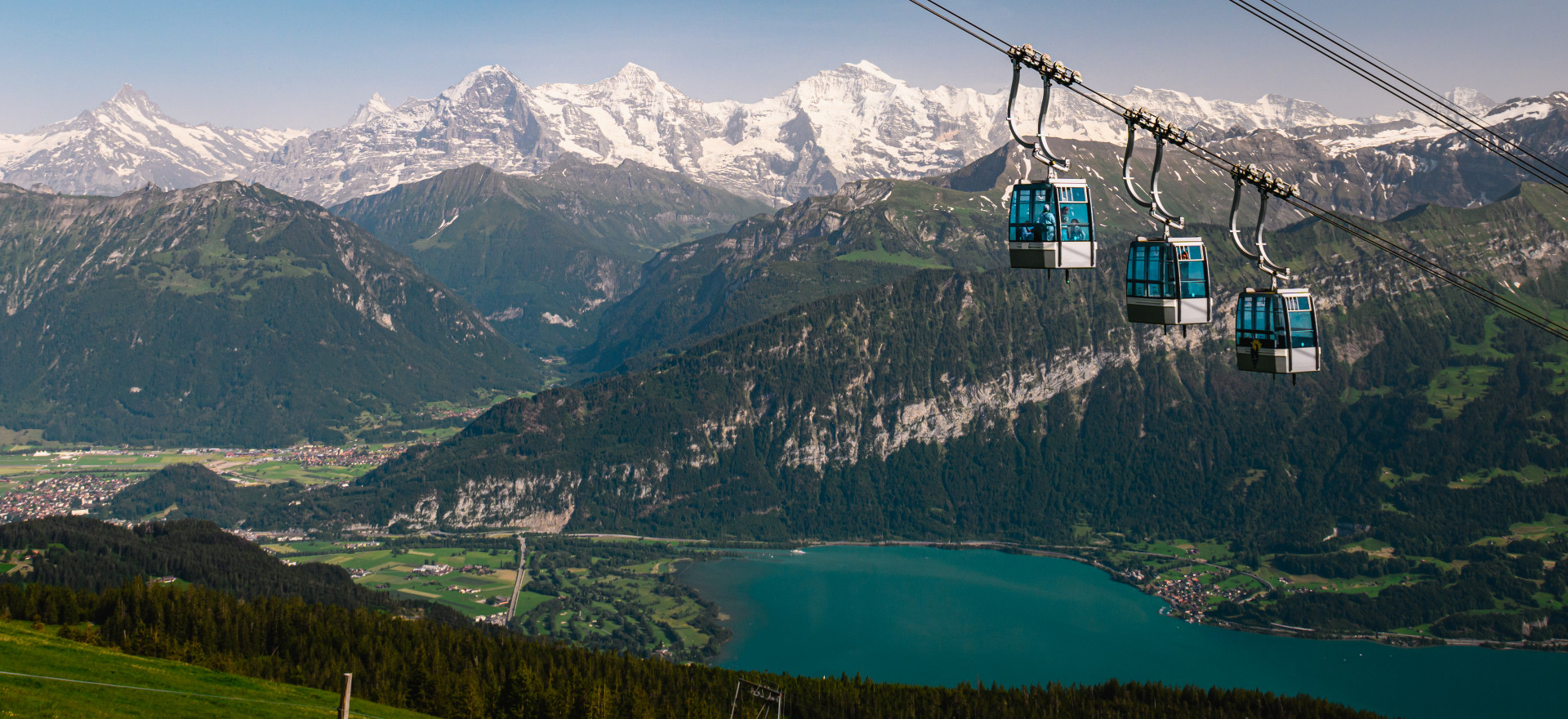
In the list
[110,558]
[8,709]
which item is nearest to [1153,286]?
Answer: [8,709]

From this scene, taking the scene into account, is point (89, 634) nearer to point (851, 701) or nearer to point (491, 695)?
point (491, 695)

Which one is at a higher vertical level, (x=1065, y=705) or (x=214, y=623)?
(x=214, y=623)

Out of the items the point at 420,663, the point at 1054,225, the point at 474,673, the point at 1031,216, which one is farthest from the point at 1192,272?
the point at 474,673

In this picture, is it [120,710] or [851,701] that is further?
[851,701]

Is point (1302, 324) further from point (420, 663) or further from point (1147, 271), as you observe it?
point (420, 663)

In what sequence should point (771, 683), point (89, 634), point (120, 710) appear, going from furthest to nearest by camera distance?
point (771, 683) → point (89, 634) → point (120, 710)

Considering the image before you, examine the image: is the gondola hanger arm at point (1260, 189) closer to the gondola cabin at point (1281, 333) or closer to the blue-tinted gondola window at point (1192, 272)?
the blue-tinted gondola window at point (1192, 272)

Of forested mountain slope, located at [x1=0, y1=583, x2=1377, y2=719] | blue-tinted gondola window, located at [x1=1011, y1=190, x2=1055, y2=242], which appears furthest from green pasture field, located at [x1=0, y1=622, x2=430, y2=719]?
blue-tinted gondola window, located at [x1=1011, y1=190, x2=1055, y2=242]
